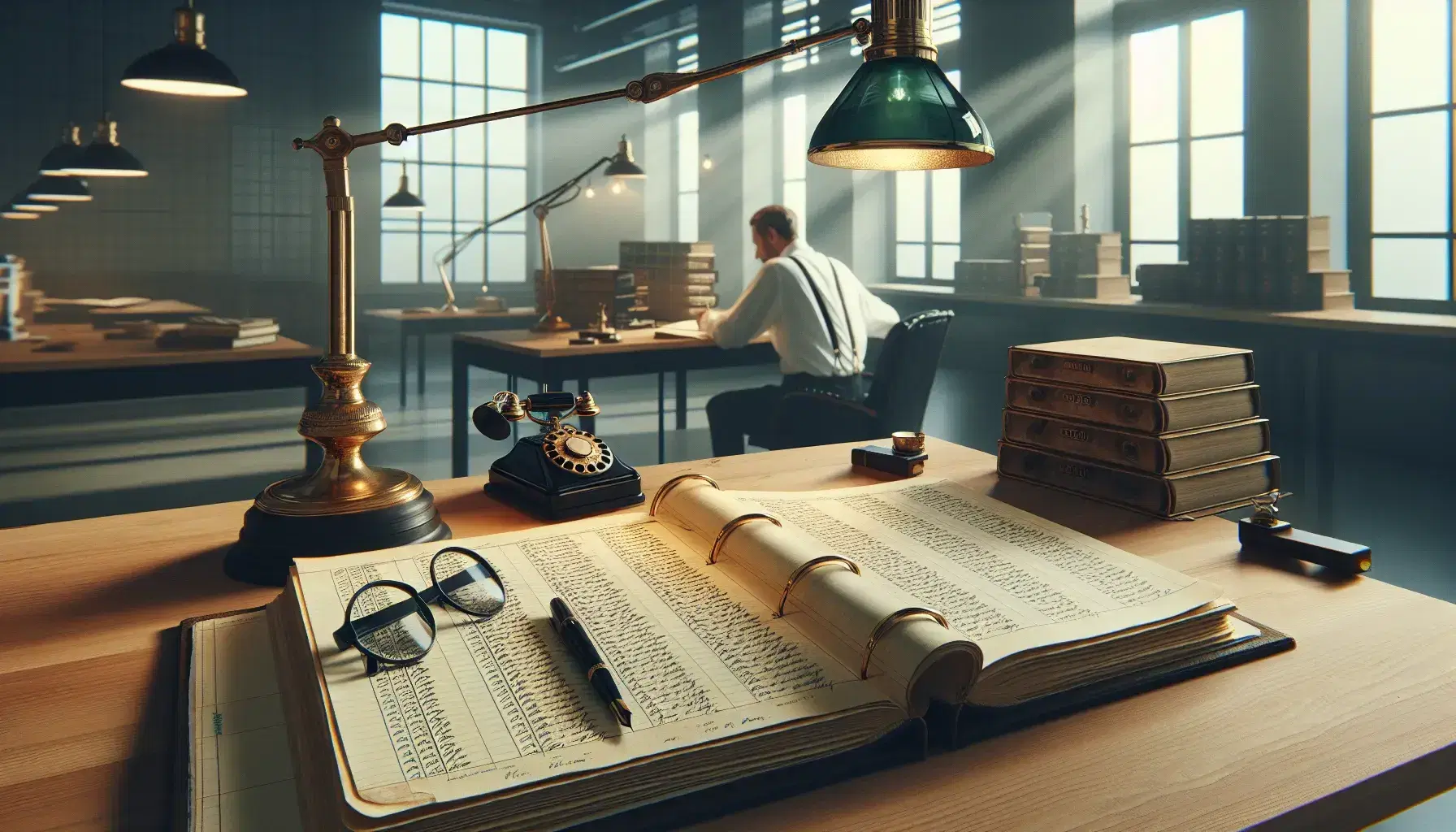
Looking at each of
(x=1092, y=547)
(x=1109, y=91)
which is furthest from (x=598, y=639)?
(x=1109, y=91)

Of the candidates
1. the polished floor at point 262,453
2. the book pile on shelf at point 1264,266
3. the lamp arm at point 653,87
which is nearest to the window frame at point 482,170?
the polished floor at point 262,453

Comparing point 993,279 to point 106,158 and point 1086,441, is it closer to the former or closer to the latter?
point 106,158

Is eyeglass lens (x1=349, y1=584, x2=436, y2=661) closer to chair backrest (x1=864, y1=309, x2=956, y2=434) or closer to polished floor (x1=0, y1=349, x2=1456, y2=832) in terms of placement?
chair backrest (x1=864, y1=309, x2=956, y2=434)

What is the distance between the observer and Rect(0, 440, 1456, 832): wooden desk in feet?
1.94

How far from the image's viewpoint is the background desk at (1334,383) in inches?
158

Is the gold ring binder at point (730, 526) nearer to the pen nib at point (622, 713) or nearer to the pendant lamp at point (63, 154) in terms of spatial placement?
the pen nib at point (622, 713)

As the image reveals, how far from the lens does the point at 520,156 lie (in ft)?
18.9

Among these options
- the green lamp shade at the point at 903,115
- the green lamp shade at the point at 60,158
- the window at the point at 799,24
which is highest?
the window at the point at 799,24

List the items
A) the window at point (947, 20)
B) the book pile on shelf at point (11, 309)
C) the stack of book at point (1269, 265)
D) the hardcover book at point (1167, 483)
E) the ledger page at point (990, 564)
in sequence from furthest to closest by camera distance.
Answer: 1. the window at point (947, 20)
2. the stack of book at point (1269, 265)
3. the book pile on shelf at point (11, 309)
4. the hardcover book at point (1167, 483)
5. the ledger page at point (990, 564)

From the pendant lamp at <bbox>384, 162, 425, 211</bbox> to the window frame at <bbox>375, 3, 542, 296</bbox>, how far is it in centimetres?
3

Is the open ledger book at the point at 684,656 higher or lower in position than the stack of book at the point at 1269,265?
lower

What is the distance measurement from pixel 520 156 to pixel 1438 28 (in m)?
4.47

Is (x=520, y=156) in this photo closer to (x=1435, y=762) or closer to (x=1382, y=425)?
(x=1382, y=425)

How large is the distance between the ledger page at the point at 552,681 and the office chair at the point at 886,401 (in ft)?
8.33
